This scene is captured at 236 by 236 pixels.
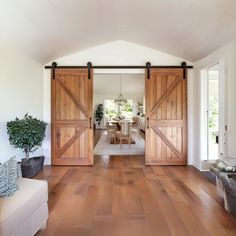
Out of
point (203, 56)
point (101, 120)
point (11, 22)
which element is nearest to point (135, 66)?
point (203, 56)

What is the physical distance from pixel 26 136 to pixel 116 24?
103 inches

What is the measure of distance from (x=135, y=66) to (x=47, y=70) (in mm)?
2027

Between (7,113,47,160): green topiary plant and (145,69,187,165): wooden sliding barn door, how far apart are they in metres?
2.42

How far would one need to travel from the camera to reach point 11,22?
3223 mm

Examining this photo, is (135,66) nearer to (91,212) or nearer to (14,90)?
(14,90)

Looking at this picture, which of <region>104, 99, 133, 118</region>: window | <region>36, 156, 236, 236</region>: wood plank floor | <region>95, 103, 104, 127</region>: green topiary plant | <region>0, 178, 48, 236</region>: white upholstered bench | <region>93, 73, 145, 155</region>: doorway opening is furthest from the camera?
<region>104, 99, 133, 118</region>: window

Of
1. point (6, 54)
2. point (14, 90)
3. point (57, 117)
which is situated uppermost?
point (6, 54)

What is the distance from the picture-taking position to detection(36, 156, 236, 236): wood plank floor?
245cm

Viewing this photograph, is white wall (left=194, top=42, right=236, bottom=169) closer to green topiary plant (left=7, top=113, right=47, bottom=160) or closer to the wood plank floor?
the wood plank floor

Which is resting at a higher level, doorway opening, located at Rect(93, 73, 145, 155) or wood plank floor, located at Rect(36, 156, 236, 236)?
doorway opening, located at Rect(93, 73, 145, 155)

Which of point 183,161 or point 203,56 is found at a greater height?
point 203,56

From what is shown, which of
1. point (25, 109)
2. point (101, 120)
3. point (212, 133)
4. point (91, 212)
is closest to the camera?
point (91, 212)

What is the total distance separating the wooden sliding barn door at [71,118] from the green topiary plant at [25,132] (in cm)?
90

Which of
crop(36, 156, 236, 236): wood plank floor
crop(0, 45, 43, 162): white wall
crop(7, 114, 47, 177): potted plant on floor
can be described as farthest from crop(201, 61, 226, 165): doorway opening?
crop(0, 45, 43, 162): white wall
